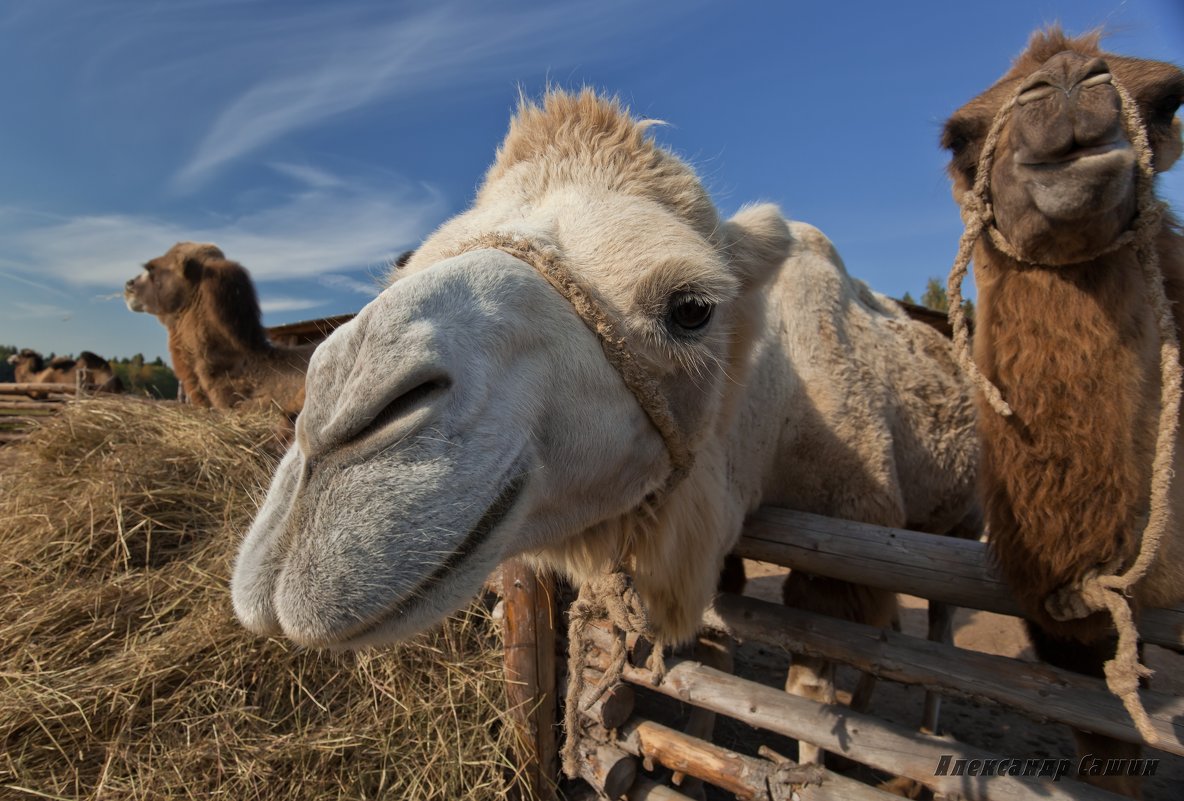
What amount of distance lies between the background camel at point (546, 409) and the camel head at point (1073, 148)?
677 millimetres

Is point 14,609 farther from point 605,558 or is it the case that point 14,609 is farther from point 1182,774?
point 1182,774

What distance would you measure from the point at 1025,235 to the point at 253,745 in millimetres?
3533

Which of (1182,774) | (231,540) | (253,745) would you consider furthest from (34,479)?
(1182,774)

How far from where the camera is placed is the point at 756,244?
6.84 ft

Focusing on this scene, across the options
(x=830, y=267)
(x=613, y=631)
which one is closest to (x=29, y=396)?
(x=613, y=631)

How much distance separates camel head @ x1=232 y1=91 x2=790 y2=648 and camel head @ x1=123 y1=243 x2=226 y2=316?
27.0ft

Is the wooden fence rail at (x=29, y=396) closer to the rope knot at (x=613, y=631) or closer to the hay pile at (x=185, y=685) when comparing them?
the hay pile at (x=185, y=685)

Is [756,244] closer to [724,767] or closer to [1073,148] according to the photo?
[1073,148]

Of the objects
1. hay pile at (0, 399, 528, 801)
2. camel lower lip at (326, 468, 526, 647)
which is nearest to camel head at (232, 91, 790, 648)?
camel lower lip at (326, 468, 526, 647)

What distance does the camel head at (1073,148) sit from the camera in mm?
1646

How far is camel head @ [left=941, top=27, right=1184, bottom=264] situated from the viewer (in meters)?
1.65

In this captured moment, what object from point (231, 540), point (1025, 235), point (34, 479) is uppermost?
point (1025, 235)

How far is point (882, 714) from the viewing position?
4680 millimetres

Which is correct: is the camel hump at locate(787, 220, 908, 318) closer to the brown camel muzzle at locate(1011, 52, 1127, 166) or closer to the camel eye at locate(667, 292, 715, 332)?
the brown camel muzzle at locate(1011, 52, 1127, 166)
